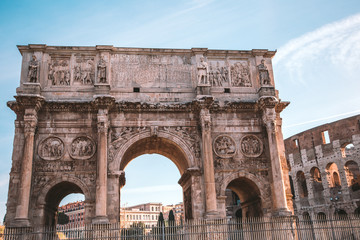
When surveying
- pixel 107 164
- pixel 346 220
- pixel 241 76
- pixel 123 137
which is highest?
→ pixel 241 76

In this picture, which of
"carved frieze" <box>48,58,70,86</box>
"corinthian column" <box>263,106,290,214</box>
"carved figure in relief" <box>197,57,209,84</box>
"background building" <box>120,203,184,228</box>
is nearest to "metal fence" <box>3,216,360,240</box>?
"corinthian column" <box>263,106,290,214</box>

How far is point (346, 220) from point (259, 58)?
25.7 ft

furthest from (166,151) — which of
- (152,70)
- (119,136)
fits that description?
(152,70)

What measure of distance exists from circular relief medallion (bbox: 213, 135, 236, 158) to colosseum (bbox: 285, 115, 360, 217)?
14.3 meters

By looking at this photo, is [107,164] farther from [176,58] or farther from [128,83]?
[176,58]

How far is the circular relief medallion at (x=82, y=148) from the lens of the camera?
14562 mm

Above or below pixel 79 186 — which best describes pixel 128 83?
above

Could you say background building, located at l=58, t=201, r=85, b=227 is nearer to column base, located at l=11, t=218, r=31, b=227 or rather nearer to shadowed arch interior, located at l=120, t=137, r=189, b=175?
shadowed arch interior, located at l=120, t=137, r=189, b=175

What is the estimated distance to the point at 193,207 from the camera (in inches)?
566

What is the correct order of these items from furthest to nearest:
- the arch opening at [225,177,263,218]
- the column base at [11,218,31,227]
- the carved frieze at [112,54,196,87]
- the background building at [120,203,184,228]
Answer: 1. the background building at [120,203,184,228]
2. the carved frieze at [112,54,196,87]
3. the arch opening at [225,177,263,218]
4. the column base at [11,218,31,227]

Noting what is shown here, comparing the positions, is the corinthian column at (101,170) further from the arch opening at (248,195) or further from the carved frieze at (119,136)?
the arch opening at (248,195)

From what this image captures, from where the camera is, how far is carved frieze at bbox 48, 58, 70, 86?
15.5 m

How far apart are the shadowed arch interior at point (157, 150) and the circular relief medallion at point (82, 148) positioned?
136 centimetres

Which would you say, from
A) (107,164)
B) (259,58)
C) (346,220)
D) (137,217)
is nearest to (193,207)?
(107,164)
